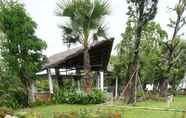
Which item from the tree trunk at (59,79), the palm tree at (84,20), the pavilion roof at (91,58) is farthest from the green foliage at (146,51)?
the palm tree at (84,20)

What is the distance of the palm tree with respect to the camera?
21688mm

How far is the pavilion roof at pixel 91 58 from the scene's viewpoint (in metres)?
24.1

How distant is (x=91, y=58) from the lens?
26375 mm

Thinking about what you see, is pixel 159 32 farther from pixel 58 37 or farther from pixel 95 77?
pixel 58 37

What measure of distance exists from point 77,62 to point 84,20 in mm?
4846

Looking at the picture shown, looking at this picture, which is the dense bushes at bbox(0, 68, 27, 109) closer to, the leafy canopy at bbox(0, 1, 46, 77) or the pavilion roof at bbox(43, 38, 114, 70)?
the leafy canopy at bbox(0, 1, 46, 77)

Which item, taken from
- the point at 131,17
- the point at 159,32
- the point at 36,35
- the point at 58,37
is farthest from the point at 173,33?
the point at 36,35

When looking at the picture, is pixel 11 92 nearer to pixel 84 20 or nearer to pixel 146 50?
pixel 84 20

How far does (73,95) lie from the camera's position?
21.6 metres

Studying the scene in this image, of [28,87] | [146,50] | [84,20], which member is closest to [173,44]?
[146,50]

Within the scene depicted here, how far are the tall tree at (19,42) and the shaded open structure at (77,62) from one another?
9.50 ft

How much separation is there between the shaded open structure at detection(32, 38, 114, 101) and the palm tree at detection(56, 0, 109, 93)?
1.50m

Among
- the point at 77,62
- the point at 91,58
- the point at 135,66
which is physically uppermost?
the point at 91,58

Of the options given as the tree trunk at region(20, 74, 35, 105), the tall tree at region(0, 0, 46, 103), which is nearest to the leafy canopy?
the tall tree at region(0, 0, 46, 103)
